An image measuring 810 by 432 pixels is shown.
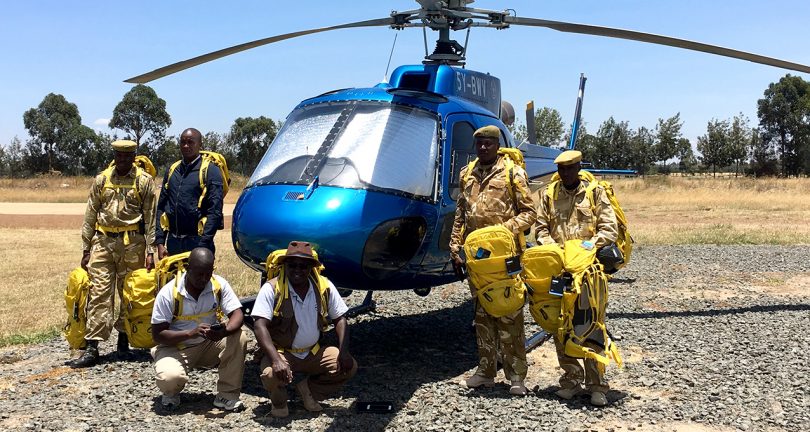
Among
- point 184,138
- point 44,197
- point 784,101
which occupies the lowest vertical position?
point 44,197

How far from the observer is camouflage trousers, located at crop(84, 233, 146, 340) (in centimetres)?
579


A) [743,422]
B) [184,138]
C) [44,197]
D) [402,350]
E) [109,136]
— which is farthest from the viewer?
[109,136]

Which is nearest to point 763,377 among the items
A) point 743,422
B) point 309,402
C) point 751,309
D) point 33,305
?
point 743,422

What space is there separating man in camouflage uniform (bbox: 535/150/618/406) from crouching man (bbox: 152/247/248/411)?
220 centimetres

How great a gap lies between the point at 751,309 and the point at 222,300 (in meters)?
6.16

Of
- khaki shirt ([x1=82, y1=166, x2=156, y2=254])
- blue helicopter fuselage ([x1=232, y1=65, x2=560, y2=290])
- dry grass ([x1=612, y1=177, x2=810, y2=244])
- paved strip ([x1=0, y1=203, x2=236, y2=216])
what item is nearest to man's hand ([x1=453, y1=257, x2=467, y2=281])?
blue helicopter fuselage ([x1=232, y1=65, x2=560, y2=290])

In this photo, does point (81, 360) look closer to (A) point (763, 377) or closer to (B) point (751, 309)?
(A) point (763, 377)

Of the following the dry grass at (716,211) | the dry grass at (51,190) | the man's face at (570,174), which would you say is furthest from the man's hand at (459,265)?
the dry grass at (51,190)

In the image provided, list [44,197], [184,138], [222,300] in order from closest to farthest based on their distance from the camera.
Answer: [222,300] < [184,138] < [44,197]

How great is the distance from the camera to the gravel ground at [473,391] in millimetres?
4379

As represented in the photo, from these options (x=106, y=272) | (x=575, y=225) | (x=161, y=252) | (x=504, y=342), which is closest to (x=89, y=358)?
(x=106, y=272)

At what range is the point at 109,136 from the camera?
5716 cm

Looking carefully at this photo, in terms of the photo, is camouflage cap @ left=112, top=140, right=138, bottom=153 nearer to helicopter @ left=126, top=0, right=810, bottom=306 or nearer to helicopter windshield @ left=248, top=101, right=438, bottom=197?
helicopter @ left=126, top=0, right=810, bottom=306

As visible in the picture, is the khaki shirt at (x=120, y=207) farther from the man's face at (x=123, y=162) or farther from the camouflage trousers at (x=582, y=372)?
the camouflage trousers at (x=582, y=372)
